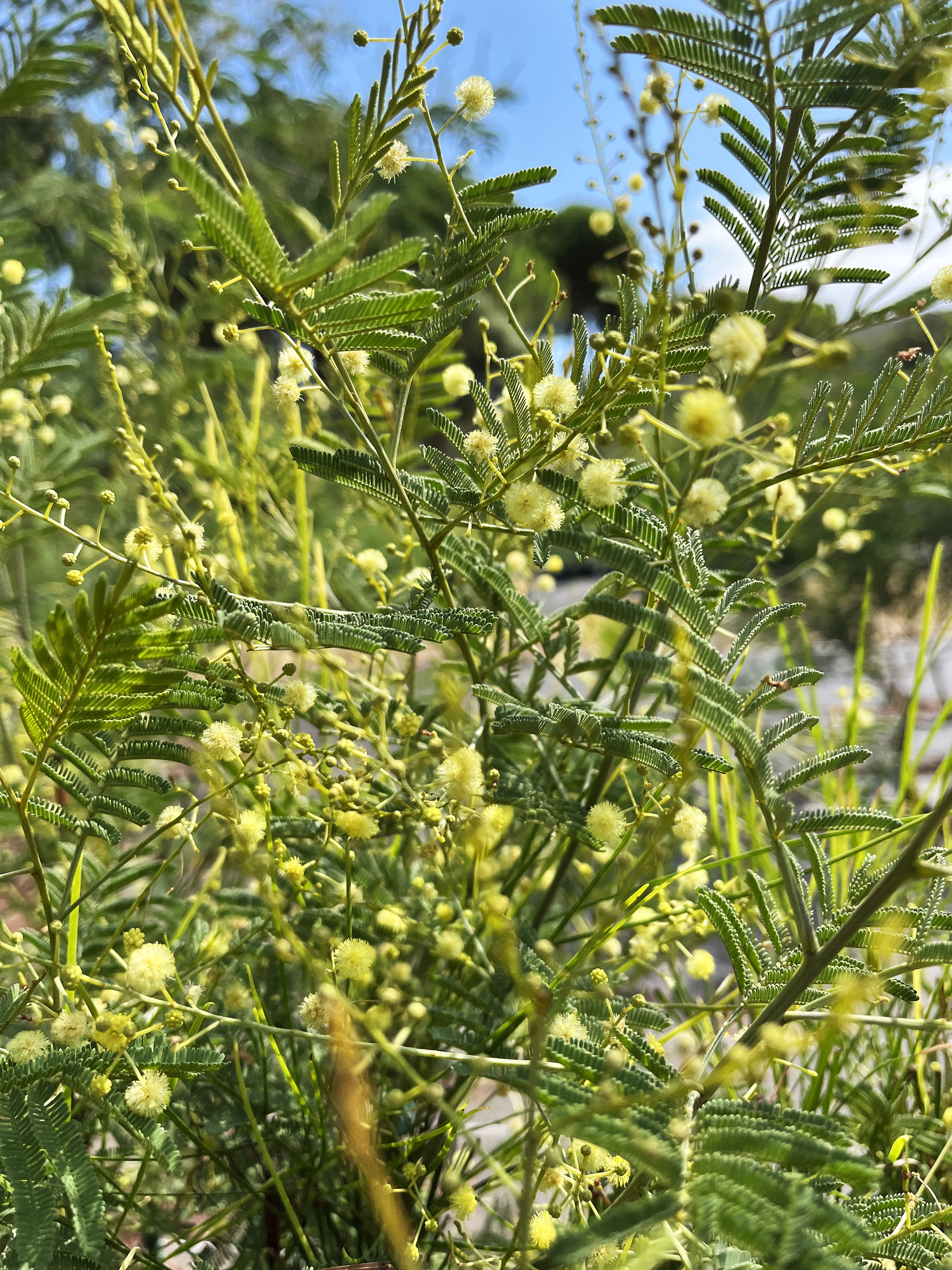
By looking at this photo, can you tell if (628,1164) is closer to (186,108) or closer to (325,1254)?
(325,1254)

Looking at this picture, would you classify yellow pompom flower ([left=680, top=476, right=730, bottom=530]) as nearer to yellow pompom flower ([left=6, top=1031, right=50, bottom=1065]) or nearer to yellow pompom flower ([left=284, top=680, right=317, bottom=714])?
yellow pompom flower ([left=284, top=680, right=317, bottom=714])

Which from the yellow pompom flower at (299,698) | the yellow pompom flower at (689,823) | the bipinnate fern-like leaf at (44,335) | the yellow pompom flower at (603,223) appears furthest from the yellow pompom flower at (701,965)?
the bipinnate fern-like leaf at (44,335)

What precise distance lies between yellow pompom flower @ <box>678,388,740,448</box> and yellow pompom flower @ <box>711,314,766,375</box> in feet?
0.04

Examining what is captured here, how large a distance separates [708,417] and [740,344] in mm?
28

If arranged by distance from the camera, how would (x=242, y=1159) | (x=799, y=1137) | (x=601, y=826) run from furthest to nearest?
(x=242, y=1159) < (x=601, y=826) < (x=799, y=1137)

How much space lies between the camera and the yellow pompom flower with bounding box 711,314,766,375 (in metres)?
0.22

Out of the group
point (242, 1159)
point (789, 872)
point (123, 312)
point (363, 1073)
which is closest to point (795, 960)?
point (789, 872)

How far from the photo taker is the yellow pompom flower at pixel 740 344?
22 cm

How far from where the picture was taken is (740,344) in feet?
0.74

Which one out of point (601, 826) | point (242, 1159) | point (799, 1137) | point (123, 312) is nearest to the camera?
point (799, 1137)

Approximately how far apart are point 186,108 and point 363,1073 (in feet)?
1.23

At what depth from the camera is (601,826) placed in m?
0.33

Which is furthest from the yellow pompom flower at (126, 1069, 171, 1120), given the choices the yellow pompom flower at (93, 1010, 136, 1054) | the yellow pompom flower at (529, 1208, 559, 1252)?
the yellow pompom flower at (529, 1208, 559, 1252)

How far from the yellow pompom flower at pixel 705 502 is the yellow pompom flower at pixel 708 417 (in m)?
0.04
